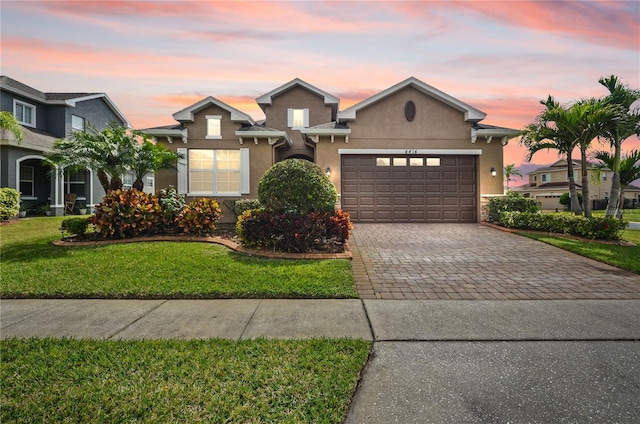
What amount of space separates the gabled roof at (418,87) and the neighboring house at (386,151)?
42 mm

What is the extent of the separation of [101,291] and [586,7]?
12.8 meters

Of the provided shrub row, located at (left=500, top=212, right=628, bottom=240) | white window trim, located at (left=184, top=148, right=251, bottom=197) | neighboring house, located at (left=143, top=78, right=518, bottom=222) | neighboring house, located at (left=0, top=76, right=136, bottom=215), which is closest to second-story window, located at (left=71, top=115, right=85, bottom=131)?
neighboring house, located at (left=0, top=76, right=136, bottom=215)

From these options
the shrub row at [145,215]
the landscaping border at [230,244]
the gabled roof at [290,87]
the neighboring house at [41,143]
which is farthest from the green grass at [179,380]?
the gabled roof at [290,87]

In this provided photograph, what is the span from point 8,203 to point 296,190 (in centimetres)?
1309

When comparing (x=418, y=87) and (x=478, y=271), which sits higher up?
(x=418, y=87)

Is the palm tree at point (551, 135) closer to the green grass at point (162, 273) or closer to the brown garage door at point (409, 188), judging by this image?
the brown garage door at point (409, 188)

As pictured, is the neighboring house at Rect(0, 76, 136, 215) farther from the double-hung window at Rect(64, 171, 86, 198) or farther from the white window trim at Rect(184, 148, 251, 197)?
the white window trim at Rect(184, 148, 251, 197)

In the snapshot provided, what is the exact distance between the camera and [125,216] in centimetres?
869

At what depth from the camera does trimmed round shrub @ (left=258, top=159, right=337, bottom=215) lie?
26.6 ft

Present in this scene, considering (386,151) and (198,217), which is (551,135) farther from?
(198,217)

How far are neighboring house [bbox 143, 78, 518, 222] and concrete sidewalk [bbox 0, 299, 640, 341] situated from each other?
9.03 m

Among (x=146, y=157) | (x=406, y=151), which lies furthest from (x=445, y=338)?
(x=406, y=151)

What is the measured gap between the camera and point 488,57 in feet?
34.4

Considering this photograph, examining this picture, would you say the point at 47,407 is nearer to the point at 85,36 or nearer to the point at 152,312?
the point at 152,312
